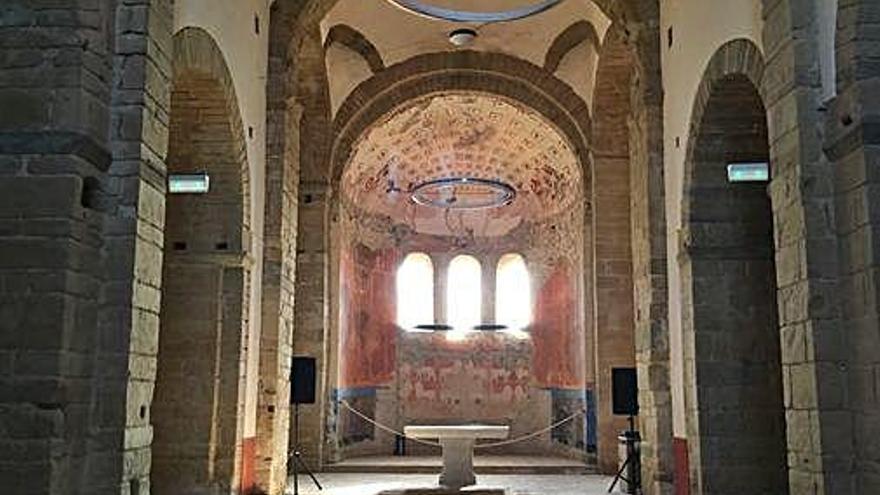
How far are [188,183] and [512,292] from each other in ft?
41.9

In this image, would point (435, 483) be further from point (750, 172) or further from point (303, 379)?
point (750, 172)

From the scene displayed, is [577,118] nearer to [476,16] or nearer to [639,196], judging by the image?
[476,16]

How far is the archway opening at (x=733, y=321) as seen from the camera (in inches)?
328

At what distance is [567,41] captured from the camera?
1445cm

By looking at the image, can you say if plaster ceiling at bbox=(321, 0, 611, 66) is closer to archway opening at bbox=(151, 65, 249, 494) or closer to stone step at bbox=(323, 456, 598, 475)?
archway opening at bbox=(151, 65, 249, 494)

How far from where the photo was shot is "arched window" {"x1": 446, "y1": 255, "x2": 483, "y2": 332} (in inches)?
790

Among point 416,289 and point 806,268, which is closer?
point 806,268

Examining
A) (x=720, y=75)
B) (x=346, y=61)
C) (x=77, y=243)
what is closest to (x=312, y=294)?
(x=346, y=61)

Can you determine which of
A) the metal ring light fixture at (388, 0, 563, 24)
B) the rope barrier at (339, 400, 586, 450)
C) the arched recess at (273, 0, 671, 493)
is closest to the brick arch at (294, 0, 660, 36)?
the arched recess at (273, 0, 671, 493)

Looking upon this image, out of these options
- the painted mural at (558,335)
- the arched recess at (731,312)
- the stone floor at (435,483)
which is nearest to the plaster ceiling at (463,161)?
the painted mural at (558,335)

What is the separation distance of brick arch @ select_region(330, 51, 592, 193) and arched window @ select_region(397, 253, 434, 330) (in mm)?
5089

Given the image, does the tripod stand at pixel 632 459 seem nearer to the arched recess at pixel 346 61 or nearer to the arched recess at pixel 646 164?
the arched recess at pixel 646 164

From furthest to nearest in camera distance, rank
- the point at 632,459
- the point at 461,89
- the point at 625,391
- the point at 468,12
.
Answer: the point at 461,89, the point at 468,12, the point at 632,459, the point at 625,391

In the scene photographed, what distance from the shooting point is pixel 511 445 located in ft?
61.1
